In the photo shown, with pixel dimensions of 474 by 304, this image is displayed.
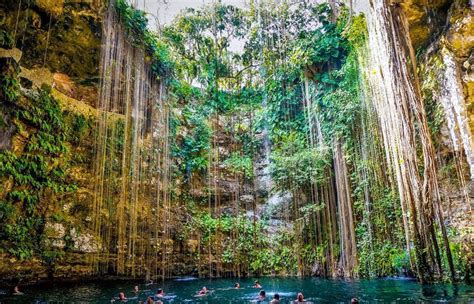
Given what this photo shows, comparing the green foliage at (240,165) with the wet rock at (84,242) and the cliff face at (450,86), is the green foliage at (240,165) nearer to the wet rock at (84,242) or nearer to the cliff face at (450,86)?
the wet rock at (84,242)

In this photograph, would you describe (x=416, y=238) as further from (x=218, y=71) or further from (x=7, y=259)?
(x=218, y=71)

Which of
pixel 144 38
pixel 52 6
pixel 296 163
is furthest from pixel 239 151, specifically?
pixel 52 6

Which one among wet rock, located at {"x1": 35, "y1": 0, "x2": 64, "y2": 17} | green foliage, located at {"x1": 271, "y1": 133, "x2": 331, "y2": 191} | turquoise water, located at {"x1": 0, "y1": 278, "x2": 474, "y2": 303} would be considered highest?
wet rock, located at {"x1": 35, "y1": 0, "x2": 64, "y2": 17}

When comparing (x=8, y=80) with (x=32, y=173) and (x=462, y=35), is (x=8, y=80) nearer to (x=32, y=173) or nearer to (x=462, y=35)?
(x=32, y=173)

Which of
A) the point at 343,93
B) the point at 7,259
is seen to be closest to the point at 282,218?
the point at 343,93

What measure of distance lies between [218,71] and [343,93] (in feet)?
20.8

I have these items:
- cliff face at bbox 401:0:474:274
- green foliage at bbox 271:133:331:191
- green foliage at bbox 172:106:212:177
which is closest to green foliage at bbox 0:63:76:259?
green foliage at bbox 172:106:212:177

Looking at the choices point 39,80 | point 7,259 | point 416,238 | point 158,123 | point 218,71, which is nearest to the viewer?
point 416,238

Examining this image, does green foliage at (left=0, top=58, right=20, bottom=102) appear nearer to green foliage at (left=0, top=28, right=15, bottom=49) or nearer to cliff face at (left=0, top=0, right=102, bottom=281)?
cliff face at (left=0, top=0, right=102, bottom=281)

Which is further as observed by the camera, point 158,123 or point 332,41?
point 158,123

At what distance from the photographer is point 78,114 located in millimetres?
10414

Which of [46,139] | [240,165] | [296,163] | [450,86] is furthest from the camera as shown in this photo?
[240,165]

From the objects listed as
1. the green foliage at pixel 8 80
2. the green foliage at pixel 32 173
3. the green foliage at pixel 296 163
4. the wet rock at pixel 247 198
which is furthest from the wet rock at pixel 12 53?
the wet rock at pixel 247 198

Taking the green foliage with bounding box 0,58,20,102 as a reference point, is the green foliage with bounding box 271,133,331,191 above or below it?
below
